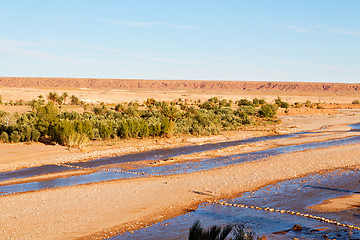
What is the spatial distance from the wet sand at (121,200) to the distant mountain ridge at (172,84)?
496 ft

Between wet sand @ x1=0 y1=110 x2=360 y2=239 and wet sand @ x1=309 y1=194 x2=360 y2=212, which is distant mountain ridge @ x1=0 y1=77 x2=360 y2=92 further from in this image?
wet sand @ x1=309 y1=194 x2=360 y2=212

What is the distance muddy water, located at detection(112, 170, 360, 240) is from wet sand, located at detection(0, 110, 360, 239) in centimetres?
56

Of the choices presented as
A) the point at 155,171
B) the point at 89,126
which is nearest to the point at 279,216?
the point at 155,171

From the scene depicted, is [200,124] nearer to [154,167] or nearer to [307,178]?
[154,167]

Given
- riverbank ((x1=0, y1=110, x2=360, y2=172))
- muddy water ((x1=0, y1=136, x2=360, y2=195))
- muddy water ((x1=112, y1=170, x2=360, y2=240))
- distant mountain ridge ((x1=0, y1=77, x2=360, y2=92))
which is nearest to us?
muddy water ((x1=112, y1=170, x2=360, y2=240))

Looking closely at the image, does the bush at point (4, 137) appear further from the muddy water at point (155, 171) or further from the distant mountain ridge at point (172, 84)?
the distant mountain ridge at point (172, 84)

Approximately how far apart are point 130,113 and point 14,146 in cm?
1549

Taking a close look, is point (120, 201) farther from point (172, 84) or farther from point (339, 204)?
point (172, 84)

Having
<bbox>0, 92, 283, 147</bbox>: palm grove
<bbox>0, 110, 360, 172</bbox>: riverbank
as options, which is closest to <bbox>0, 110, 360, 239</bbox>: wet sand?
<bbox>0, 110, 360, 172</bbox>: riverbank

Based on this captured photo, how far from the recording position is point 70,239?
922cm

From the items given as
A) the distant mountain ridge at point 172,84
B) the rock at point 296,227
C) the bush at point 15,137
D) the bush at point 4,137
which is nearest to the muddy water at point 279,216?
the rock at point 296,227

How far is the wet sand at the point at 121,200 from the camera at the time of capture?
9.97 metres

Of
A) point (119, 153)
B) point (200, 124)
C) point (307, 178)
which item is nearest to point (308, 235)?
point (307, 178)

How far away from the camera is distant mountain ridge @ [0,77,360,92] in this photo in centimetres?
15975
